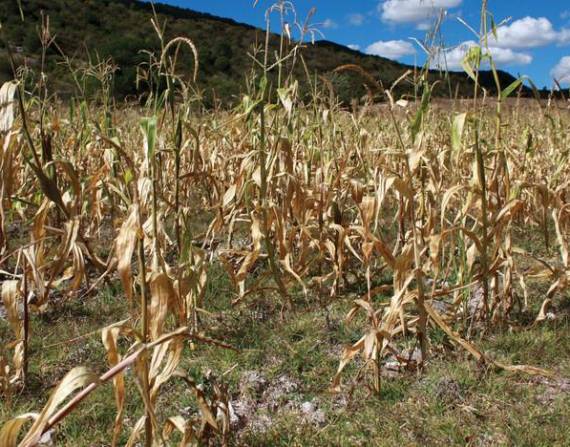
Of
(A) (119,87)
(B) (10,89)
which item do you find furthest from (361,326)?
Answer: (A) (119,87)

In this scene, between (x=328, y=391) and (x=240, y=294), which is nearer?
(x=328, y=391)

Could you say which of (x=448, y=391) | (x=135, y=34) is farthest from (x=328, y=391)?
(x=135, y=34)

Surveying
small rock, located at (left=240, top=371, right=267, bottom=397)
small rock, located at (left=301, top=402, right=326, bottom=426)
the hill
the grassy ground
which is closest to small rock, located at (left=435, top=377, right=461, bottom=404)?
the grassy ground

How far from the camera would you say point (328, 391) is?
1.92 metres

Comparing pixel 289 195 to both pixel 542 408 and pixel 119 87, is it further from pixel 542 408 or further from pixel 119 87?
pixel 119 87

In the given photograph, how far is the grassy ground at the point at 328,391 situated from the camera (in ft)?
5.62

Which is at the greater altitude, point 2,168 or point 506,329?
point 2,168

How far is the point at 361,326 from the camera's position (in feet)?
7.91

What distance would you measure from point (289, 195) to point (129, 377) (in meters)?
0.98

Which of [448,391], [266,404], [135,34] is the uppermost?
[135,34]

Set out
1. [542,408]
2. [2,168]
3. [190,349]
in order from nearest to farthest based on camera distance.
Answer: [2,168], [542,408], [190,349]

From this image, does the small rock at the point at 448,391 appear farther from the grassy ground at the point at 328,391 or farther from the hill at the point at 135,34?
the hill at the point at 135,34

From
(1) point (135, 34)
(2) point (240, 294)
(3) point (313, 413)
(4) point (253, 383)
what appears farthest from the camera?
(1) point (135, 34)

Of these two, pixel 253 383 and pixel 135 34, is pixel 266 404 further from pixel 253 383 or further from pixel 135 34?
pixel 135 34
